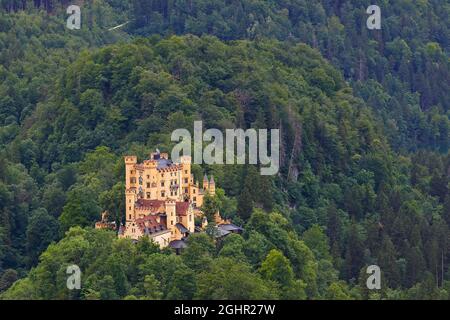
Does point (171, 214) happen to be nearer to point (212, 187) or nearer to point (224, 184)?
point (212, 187)

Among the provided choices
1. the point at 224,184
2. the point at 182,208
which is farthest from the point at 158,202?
the point at 224,184

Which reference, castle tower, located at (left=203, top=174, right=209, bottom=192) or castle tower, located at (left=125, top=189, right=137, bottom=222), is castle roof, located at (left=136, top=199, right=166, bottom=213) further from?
castle tower, located at (left=203, top=174, right=209, bottom=192)

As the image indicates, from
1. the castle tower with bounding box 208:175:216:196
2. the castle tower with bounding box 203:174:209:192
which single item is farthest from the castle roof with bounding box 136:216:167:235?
the castle tower with bounding box 203:174:209:192

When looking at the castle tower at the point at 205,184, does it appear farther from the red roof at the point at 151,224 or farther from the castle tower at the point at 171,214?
the red roof at the point at 151,224
